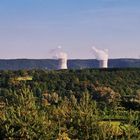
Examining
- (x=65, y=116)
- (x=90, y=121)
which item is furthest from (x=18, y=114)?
(x=90, y=121)

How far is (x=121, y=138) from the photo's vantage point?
72250 millimetres

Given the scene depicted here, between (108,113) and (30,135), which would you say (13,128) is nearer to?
(30,135)

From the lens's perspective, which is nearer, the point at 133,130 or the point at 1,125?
the point at 133,130

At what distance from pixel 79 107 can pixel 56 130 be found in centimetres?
649

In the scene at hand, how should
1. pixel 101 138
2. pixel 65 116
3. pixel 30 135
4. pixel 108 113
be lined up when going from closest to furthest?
pixel 101 138
pixel 30 135
pixel 65 116
pixel 108 113

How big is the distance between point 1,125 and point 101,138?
18952 millimetres

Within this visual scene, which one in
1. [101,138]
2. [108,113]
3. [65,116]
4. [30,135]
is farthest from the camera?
[108,113]

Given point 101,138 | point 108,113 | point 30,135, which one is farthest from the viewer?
point 108,113

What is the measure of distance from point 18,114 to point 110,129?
15.8 meters

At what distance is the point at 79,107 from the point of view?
76.1m

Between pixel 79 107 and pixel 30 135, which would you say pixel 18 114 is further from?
pixel 79 107

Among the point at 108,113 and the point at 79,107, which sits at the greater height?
the point at 79,107

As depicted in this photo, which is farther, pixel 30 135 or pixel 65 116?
pixel 65 116

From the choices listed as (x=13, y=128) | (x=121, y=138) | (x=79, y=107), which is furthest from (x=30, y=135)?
(x=121, y=138)
